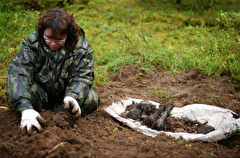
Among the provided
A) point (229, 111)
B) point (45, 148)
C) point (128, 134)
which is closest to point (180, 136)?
point (128, 134)

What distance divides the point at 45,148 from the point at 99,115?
3.14 ft

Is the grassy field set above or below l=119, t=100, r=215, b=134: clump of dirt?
above

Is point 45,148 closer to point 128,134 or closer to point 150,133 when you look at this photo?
point 128,134

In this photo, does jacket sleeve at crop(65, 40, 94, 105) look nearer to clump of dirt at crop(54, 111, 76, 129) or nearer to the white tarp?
clump of dirt at crop(54, 111, 76, 129)

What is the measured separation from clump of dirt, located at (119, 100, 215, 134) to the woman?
0.50m

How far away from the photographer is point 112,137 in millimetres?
2094

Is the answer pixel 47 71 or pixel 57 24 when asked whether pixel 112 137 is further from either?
pixel 57 24

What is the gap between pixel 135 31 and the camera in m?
5.48

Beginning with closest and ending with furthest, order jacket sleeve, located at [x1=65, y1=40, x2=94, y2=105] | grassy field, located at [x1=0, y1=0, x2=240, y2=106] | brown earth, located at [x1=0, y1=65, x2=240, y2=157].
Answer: brown earth, located at [x1=0, y1=65, x2=240, y2=157] → jacket sleeve, located at [x1=65, y1=40, x2=94, y2=105] → grassy field, located at [x1=0, y1=0, x2=240, y2=106]

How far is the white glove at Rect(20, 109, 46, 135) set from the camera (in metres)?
1.80

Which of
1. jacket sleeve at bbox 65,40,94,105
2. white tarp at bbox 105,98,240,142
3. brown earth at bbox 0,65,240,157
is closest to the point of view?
brown earth at bbox 0,65,240,157

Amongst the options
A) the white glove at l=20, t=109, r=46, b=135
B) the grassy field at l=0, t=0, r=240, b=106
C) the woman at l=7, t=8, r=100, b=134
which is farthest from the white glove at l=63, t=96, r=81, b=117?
the grassy field at l=0, t=0, r=240, b=106

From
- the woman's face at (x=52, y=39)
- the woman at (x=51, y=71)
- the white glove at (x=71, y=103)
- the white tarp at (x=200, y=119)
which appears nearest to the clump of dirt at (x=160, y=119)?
the white tarp at (x=200, y=119)

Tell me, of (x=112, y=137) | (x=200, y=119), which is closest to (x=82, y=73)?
(x=112, y=137)
